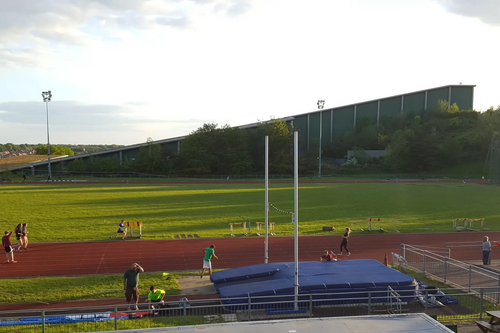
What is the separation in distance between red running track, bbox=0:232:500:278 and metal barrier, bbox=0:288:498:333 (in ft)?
19.9

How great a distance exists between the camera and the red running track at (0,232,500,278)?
1930cm

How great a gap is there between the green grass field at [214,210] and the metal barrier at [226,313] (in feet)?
43.9

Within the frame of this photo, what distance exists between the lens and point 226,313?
41.5 ft

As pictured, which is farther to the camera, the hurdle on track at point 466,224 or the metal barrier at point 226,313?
the hurdle on track at point 466,224

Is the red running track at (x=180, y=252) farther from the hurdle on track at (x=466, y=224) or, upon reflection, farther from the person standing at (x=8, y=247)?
the hurdle on track at (x=466, y=224)

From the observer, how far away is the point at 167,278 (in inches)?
683

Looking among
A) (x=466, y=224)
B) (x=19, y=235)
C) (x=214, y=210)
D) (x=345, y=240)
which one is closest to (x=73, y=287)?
(x=19, y=235)

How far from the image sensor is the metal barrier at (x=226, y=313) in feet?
35.1

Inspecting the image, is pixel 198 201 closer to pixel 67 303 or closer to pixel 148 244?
pixel 148 244

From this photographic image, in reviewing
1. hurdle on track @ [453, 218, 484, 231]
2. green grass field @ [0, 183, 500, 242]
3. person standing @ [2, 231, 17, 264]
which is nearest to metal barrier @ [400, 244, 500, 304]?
green grass field @ [0, 183, 500, 242]

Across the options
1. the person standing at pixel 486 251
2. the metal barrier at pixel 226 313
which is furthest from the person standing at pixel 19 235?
the person standing at pixel 486 251

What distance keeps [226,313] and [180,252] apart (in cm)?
996

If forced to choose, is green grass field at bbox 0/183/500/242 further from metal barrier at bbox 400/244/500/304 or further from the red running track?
metal barrier at bbox 400/244/500/304

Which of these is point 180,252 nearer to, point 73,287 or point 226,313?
point 73,287
